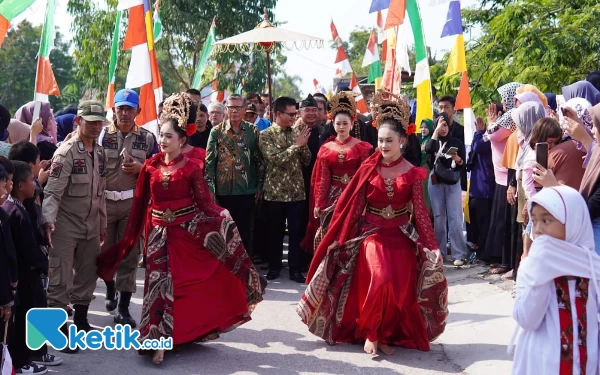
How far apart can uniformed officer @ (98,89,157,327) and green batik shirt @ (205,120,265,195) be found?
72.6 inches

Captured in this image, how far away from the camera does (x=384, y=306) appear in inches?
244

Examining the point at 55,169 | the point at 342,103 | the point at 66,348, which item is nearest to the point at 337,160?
the point at 342,103

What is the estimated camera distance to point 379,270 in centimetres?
620

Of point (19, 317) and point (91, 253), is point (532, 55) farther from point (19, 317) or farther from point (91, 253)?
point (19, 317)

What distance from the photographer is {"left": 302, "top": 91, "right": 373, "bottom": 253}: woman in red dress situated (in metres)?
7.91

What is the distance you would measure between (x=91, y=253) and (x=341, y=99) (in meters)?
2.99

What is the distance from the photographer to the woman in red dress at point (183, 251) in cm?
607

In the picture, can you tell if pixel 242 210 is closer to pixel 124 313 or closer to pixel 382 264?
pixel 124 313

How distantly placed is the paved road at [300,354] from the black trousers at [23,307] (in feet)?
1.04

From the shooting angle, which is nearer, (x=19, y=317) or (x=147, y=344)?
(x=19, y=317)

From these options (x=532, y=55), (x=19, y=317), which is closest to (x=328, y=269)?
(x=19, y=317)

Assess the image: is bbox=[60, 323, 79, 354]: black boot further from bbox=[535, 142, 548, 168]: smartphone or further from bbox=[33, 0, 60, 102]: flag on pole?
bbox=[535, 142, 548, 168]: smartphone

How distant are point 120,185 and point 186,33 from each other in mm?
13356

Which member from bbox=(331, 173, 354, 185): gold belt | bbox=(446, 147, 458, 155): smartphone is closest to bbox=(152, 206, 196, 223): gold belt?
bbox=(331, 173, 354, 185): gold belt
